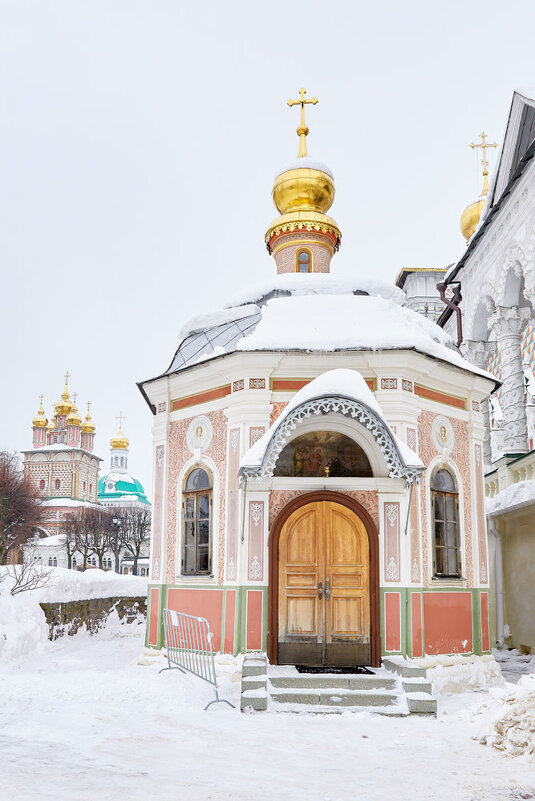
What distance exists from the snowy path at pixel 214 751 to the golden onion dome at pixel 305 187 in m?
9.36

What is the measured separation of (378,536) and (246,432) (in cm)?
224

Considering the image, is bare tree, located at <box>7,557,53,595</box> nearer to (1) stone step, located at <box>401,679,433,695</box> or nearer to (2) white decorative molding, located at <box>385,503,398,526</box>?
(2) white decorative molding, located at <box>385,503,398,526</box>

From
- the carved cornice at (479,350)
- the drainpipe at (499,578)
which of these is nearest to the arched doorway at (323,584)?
the drainpipe at (499,578)

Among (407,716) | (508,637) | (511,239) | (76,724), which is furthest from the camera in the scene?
(511,239)

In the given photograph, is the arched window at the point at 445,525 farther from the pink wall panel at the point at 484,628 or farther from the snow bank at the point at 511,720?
the snow bank at the point at 511,720

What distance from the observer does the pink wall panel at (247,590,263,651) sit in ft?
30.2

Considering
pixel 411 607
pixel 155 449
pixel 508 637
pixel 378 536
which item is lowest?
pixel 508 637

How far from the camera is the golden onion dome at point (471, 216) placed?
Result: 78.4ft

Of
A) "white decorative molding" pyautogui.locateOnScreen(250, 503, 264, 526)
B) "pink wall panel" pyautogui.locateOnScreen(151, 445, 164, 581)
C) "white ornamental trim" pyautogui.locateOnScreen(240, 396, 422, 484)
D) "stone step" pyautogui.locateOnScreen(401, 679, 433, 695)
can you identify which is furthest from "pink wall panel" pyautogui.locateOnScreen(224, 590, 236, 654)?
"stone step" pyautogui.locateOnScreen(401, 679, 433, 695)

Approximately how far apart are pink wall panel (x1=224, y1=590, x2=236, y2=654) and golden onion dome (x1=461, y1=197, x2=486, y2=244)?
1802 cm

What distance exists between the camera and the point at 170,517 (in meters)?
10.7

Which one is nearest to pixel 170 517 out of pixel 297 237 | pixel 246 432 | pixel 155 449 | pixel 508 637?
pixel 155 449

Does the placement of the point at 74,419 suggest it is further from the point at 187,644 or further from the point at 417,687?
the point at 417,687

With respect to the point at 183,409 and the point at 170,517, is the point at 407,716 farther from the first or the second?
the point at 183,409
